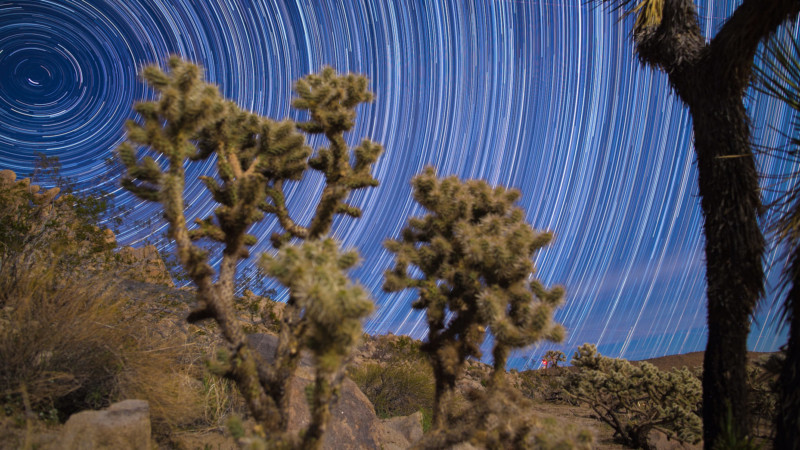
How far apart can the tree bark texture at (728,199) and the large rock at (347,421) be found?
398 cm

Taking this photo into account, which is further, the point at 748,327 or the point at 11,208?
the point at 11,208

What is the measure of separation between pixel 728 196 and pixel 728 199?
0.04m

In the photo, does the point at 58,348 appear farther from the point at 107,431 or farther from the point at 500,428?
the point at 500,428

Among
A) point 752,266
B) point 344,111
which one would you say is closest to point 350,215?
point 344,111

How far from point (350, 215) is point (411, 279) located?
0.92 meters

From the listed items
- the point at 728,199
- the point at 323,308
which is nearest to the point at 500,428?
the point at 323,308

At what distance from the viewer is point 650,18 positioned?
6098 millimetres

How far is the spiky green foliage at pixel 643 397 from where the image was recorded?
880 cm

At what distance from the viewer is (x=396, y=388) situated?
37.6 feet

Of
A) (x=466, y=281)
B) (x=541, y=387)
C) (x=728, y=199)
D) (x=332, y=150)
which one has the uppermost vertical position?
(x=541, y=387)

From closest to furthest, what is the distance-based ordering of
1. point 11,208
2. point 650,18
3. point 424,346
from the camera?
point 424,346, point 650,18, point 11,208

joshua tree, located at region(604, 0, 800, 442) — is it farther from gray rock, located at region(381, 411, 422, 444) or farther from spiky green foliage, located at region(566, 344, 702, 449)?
spiky green foliage, located at region(566, 344, 702, 449)

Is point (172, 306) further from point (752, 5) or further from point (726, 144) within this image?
point (752, 5)

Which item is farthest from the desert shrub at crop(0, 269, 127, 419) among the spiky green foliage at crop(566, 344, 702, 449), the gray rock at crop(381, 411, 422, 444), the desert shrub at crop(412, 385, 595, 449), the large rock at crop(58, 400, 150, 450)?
the spiky green foliage at crop(566, 344, 702, 449)
